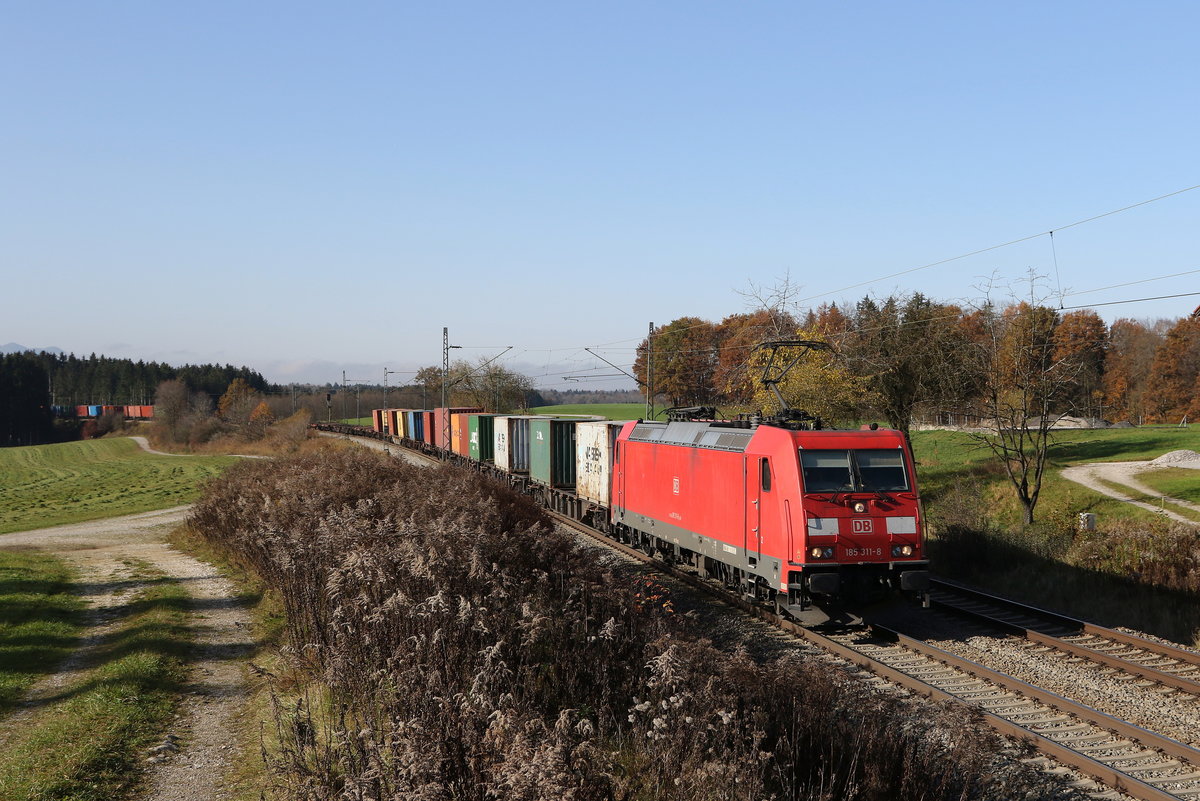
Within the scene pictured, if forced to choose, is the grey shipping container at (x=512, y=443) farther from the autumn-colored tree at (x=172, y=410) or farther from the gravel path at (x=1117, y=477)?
the autumn-colored tree at (x=172, y=410)

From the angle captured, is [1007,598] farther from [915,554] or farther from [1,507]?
[1,507]

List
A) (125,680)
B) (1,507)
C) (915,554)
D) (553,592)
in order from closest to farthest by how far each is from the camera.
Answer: (125,680) → (553,592) → (915,554) → (1,507)

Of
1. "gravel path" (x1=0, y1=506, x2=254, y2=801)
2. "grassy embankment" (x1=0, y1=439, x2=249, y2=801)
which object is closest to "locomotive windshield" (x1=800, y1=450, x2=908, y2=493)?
"gravel path" (x1=0, y1=506, x2=254, y2=801)

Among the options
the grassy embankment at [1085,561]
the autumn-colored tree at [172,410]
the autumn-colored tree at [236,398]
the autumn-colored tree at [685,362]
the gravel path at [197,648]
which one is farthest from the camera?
the autumn-colored tree at [236,398]

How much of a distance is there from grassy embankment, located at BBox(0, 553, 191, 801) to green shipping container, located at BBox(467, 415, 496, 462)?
22.7m

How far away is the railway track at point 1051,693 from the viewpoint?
862 cm

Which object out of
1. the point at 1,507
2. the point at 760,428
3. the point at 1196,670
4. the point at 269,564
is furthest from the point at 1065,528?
the point at 1,507

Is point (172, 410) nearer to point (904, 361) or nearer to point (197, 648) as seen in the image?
point (904, 361)

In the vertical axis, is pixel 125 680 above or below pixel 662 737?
below

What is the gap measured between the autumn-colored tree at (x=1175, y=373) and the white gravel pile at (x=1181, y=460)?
149ft

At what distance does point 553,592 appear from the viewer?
1131 cm

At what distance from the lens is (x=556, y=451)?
29.9 metres

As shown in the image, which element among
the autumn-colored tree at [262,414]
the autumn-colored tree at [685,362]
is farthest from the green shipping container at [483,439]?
the autumn-colored tree at [262,414]

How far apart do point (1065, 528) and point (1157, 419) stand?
234 ft
